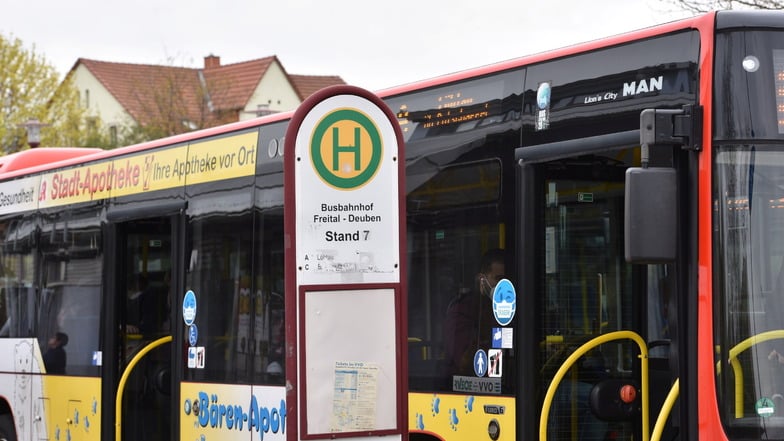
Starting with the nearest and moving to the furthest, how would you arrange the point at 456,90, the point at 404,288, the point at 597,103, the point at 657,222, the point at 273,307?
the point at 657,222, the point at 404,288, the point at 597,103, the point at 456,90, the point at 273,307

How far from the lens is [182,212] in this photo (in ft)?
36.1

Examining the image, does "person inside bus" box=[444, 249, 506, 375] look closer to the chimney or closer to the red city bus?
the red city bus

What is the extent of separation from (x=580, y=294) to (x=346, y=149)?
1737 mm

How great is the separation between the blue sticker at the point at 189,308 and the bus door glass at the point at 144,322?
2.92ft

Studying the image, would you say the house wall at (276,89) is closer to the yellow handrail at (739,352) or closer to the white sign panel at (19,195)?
the white sign panel at (19,195)

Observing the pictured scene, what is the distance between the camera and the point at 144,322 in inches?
470

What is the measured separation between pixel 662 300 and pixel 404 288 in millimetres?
1581

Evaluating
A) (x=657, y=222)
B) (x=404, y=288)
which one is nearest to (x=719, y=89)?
(x=657, y=222)

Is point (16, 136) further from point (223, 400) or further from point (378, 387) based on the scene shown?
point (378, 387)

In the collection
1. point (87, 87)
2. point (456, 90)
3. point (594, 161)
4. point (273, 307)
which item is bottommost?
point (273, 307)

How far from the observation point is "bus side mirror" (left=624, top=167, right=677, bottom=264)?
609cm

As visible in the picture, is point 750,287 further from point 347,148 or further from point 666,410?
point 347,148

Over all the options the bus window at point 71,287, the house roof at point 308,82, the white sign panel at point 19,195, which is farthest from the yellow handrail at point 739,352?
the house roof at point 308,82

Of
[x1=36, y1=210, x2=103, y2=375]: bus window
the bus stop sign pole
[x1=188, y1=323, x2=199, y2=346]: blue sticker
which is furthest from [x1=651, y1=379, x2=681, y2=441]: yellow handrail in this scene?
[x1=36, y1=210, x2=103, y2=375]: bus window
